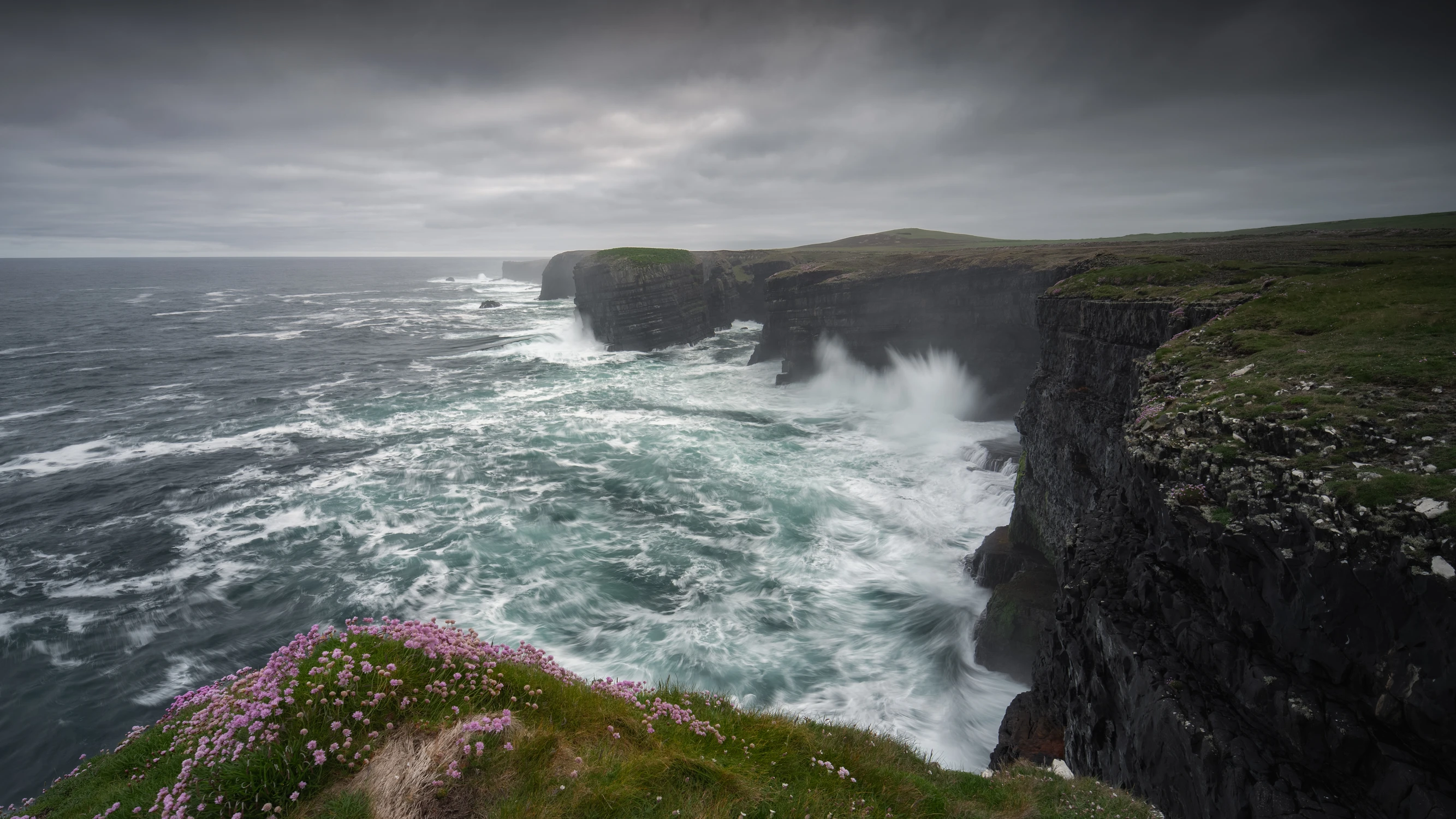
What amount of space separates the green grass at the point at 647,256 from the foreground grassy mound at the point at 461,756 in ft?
242

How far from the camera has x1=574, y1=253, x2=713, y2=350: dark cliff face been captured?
75.1m

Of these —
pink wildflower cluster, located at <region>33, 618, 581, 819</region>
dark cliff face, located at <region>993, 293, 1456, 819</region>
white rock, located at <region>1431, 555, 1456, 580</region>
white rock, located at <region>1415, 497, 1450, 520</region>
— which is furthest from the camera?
white rock, located at <region>1415, 497, 1450, 520</region>

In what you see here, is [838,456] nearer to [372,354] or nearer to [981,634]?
[981,634]

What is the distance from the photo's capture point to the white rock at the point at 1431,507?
22.4 feet

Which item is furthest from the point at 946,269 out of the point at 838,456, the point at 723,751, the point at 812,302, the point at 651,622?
the point at 723,751

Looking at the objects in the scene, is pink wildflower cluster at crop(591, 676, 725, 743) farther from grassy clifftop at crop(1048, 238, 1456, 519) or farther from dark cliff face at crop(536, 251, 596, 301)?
dark cliff face at crop(536, 251, 596, 301)

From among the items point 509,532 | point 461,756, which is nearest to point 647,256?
point 509,532

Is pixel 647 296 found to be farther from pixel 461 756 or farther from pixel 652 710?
pixel 461 756

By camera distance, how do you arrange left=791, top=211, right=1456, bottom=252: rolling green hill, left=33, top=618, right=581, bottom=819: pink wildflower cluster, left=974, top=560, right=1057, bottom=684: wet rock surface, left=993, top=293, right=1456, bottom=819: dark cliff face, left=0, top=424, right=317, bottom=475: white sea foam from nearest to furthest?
left=33, top=618, right=581, bottom=819: pink wildflower cluster
left=993, top=293, right=1456, bottom=819: dark cliff face
left=974, top=560, right=1057, bottom=684: wet rock surface
left=0, top=424, right=317, bottom=475: white sea foam
left=791, top=211, right=1456, bottom=252: rolling green hill

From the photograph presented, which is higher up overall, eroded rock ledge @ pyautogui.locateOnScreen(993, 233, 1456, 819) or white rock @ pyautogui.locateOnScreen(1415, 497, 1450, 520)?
white rock @ pyautogui.locateOnScreen(1415, 497, 1450, 520)

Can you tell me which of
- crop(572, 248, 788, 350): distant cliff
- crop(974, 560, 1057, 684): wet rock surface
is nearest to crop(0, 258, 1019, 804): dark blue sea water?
crop(974, 560, 1057, 684): wet rock surface

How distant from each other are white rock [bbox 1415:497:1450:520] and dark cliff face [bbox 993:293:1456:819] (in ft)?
0.23

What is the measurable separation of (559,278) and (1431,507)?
149m

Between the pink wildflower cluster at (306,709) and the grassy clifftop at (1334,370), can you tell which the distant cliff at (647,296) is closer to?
the grassy clifftop at (1334,370)
